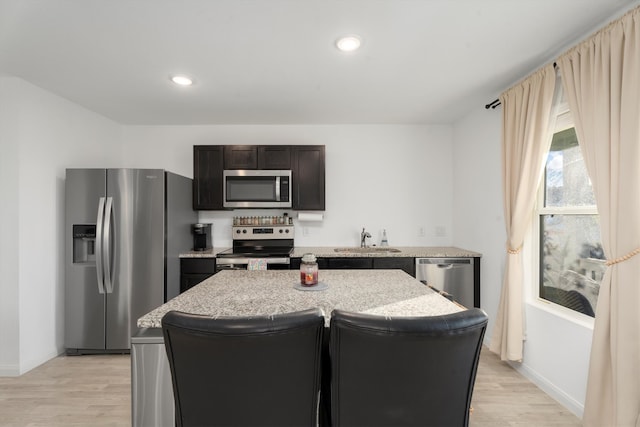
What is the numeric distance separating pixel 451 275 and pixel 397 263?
1.90 feet

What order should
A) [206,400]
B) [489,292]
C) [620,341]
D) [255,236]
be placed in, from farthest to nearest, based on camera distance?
[255,236]
[489,292]
[620,341]
[206,400]

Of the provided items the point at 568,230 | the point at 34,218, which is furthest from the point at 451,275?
the point at 34,218

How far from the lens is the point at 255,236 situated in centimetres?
360

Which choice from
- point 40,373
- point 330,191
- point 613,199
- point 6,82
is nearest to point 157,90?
point 6,82

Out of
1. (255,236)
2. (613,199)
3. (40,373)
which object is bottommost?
(40,373)

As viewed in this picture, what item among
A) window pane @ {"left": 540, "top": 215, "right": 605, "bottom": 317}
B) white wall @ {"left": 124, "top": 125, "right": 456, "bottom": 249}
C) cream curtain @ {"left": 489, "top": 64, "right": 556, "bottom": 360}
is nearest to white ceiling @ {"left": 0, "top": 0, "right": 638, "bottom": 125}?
cream curtain @ {"left": 489, "top": 64, "right": 556, "bottom": 360}

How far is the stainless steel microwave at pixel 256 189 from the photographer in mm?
3482

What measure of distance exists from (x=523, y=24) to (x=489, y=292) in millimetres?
2334

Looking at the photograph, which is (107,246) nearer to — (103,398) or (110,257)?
(110,257)

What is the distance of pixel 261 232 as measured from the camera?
142 inches

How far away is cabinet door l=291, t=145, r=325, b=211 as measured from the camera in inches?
140

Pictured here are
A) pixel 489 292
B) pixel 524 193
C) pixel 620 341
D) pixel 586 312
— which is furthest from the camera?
pixel 489 292

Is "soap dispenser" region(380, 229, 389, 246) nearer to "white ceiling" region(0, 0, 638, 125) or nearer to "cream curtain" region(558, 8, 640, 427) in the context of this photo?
"white ceiling" region(0, 0, 638, 125)

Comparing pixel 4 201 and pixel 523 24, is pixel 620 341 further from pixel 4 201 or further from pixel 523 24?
pixel 4 201
